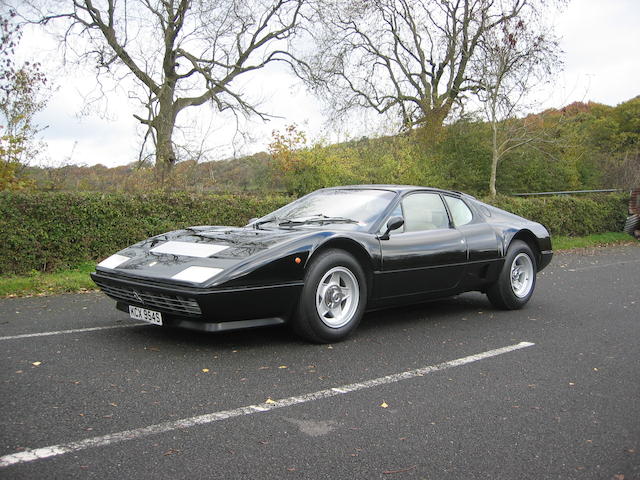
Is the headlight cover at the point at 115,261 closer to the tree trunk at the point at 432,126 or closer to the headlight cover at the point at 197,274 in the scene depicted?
the headlight cover at the point at 197,274

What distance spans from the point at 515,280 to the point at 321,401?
12.7 ft

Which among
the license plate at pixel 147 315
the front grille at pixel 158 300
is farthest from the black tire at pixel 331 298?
the license plate at pixel 147 315

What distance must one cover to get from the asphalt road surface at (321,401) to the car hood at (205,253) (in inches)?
23.9

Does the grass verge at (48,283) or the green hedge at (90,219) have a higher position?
the green hedge at (90,219)

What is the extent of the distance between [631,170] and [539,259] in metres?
22.4

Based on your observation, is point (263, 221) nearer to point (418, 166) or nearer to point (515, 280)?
point (515, 280)

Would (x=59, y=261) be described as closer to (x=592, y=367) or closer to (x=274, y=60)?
(x=592, y=367)

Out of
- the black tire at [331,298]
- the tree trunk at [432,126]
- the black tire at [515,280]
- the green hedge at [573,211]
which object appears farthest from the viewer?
the tree trunk at [432,126]

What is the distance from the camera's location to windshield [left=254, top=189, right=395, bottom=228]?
524cm

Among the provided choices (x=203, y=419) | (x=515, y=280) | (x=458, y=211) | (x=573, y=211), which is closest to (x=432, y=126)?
(x=573, y=211)

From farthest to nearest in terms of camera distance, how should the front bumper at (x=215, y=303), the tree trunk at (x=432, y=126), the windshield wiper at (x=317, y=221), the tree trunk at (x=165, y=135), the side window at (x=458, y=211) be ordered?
the tree trunk at (x=432, y=126) → the tree trunk at (x=165, y=135) → the side window at (x=458, y=211) → the windshield wiper at (x=317, y=221) → the front bumper at (x=215, y=303)

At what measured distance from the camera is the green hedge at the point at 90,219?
8.01 meters

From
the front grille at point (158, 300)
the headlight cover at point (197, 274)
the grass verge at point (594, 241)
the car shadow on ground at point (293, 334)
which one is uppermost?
the headlight cover at point (197, 274)

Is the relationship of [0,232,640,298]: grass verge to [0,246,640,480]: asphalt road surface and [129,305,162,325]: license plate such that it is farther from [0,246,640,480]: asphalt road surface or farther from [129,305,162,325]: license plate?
[129,305,162,325]: license plate
